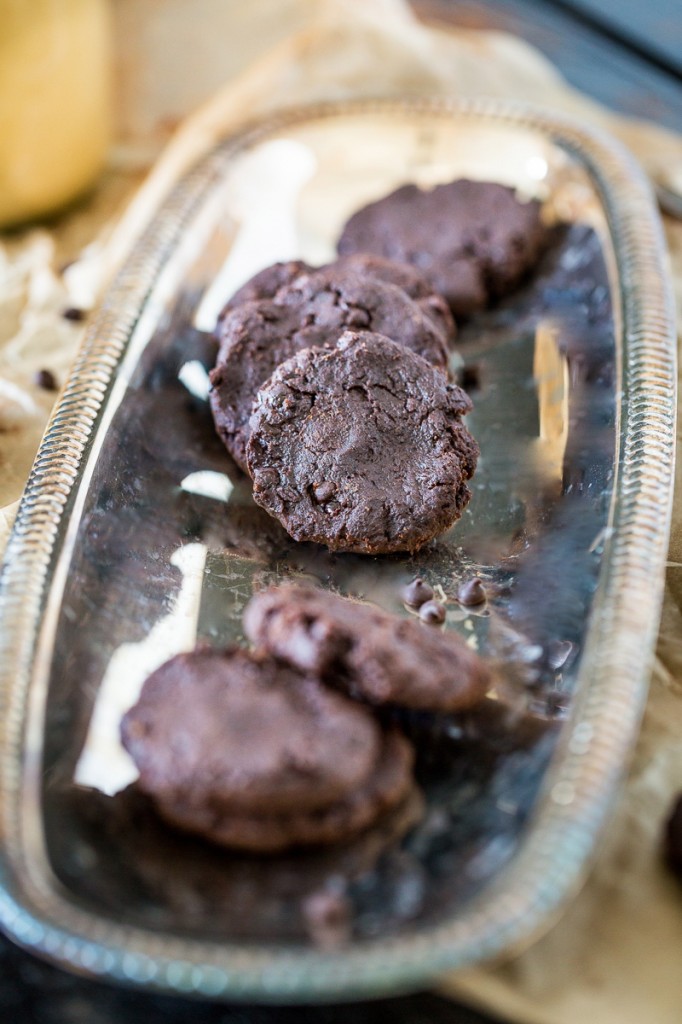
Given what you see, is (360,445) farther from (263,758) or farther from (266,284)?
(263,758)

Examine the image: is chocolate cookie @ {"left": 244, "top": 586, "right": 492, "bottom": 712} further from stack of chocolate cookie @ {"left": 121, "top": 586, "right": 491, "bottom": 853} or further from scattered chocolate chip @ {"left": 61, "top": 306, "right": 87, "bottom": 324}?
scattered chocolate chip @ {"left": 61, "top": 306, "right": 87, "bottom": 324}

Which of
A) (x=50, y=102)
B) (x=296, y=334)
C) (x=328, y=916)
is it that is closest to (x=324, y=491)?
(x=296, y=334)

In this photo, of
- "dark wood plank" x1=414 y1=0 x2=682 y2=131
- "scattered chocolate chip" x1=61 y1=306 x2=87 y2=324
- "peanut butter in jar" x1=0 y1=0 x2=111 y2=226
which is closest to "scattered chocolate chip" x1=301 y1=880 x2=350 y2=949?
"scattered chocolate chip" x1=61 y1=306 x2=87 y2=324

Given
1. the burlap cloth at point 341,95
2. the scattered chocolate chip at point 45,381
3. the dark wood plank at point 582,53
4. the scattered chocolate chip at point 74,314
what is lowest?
the scattered chocolate chip at point 45,381

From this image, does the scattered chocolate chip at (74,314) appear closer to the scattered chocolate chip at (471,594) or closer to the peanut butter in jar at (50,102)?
the peanut butter in jar at (50,102)

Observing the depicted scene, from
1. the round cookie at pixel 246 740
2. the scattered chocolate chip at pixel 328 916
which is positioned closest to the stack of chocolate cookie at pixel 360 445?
the round cookie at pixel 246 740

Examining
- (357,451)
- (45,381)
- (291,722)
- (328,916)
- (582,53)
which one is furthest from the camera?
(582,53)
